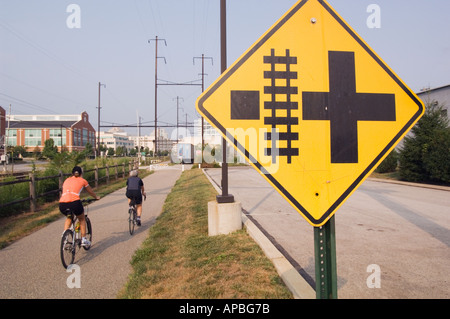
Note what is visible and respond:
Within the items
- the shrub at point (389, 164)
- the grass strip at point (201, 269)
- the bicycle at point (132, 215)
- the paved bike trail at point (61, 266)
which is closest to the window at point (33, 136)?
the shrub at point (389, 164)

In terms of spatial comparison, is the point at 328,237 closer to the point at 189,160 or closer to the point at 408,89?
the point at 408,89

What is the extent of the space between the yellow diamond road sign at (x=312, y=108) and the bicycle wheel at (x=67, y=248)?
4.24 meters

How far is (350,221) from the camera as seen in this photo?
7566mm

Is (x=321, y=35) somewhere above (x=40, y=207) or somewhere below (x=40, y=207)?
above

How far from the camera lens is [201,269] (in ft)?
13.6

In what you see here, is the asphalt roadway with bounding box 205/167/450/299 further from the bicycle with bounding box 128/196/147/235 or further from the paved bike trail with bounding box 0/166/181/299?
the bicycle with bounding box 128/196/147/235

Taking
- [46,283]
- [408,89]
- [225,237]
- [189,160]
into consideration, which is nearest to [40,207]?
[46,283]

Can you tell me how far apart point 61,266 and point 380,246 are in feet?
18.4

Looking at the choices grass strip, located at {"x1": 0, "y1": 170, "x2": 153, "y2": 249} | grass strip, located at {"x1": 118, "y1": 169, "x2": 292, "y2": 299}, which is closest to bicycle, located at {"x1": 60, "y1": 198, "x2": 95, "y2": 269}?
grass strip, located at {"x1": 118, "y1": 169, "x2": 292, "y2": 299}

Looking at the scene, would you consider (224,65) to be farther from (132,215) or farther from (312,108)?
(312,108)

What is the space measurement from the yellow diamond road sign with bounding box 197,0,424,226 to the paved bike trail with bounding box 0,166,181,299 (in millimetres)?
3036

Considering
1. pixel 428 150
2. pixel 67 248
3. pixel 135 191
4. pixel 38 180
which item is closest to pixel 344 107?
pixel 67 248

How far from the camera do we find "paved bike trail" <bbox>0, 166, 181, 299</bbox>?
155 inches

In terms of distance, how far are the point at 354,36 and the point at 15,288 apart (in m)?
4.99
